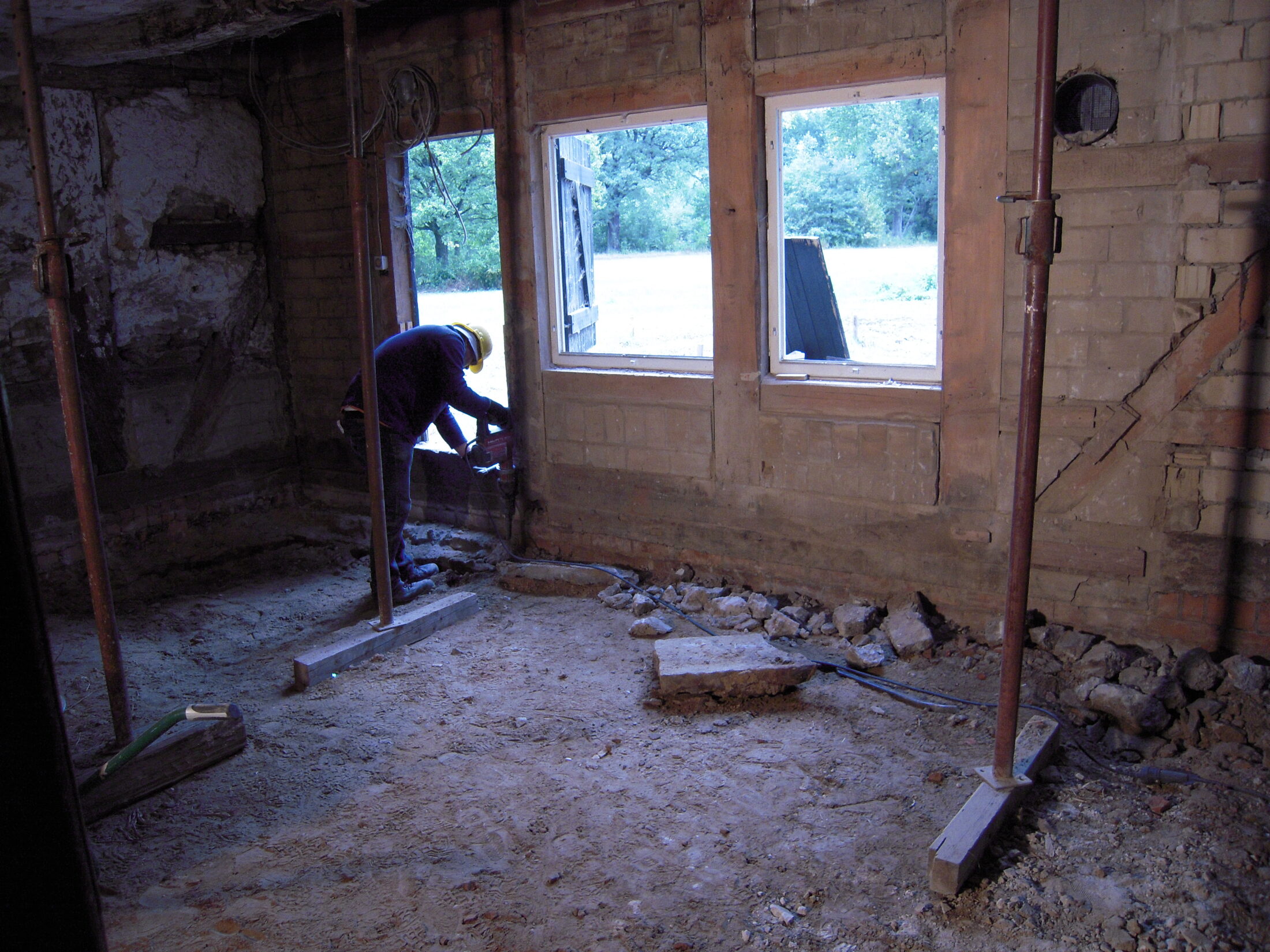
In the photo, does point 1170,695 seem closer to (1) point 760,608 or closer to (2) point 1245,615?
(2) point 1245,615

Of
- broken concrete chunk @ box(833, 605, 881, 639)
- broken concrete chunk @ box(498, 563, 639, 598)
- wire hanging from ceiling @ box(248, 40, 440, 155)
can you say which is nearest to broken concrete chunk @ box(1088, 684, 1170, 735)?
broken concrete chunk @ box(833, 605, 881, 639)

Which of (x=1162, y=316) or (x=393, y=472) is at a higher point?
(x=1162, y=316)

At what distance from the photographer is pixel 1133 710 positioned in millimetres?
3906

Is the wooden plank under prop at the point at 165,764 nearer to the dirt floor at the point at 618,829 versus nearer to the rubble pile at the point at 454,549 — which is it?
the dirt floor at the point at 618,829

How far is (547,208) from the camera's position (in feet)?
19.6

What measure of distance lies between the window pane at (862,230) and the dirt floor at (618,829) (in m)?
1.78

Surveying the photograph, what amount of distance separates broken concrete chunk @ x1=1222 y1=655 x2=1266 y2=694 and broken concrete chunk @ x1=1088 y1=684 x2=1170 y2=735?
13.4 inches

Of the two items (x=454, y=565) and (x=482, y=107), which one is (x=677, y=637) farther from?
(x=482, y=107)

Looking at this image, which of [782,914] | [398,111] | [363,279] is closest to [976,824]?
[782,914]

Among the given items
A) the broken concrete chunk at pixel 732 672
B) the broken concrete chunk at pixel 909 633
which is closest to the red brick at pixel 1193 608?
the broken concrete chunk at pixel 909 633

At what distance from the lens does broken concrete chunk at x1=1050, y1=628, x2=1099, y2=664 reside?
443 centimetres

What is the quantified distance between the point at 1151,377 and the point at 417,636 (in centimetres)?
381

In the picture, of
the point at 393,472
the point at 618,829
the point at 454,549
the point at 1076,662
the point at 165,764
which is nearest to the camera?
the point at 618,829

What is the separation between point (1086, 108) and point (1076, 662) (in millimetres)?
2465
